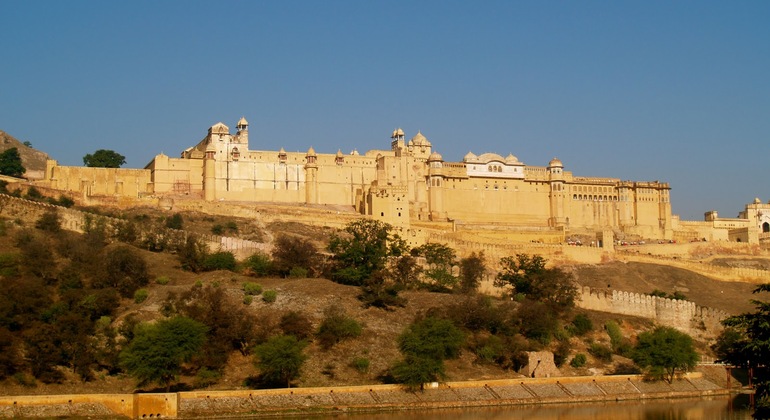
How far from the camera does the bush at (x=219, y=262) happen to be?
173ft

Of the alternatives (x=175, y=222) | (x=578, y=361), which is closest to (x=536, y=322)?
(x=578, y=361)

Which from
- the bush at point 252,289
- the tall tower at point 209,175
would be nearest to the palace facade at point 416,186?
the tall tower at point 209,175

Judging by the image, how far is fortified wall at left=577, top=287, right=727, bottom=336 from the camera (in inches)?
2192

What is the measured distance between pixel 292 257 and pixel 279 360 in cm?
1609

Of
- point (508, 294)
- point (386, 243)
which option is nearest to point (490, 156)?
point (386, 243)

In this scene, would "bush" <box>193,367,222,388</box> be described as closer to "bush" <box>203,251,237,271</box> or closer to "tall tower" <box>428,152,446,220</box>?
"bush" <box>203,251,237,271</box>

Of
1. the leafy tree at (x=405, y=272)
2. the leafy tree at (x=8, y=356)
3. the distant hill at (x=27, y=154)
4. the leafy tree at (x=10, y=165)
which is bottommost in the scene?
the leafy tree at (x=8, y=356)

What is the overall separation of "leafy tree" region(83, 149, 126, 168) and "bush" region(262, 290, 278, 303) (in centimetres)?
3528

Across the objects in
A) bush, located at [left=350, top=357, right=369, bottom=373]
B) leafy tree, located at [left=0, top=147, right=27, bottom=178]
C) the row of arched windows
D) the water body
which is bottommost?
the water body

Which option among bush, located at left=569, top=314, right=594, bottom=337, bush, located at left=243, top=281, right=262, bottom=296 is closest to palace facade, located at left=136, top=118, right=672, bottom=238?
bush, located at left=569, top=314, right=594, bottom=337

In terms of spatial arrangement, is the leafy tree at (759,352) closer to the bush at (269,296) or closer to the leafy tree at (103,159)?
the bush at (269,296)

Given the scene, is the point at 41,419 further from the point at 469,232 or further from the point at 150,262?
the point at 469,232

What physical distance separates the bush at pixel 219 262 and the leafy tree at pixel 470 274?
38.9 feet

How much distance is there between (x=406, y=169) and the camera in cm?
7856
